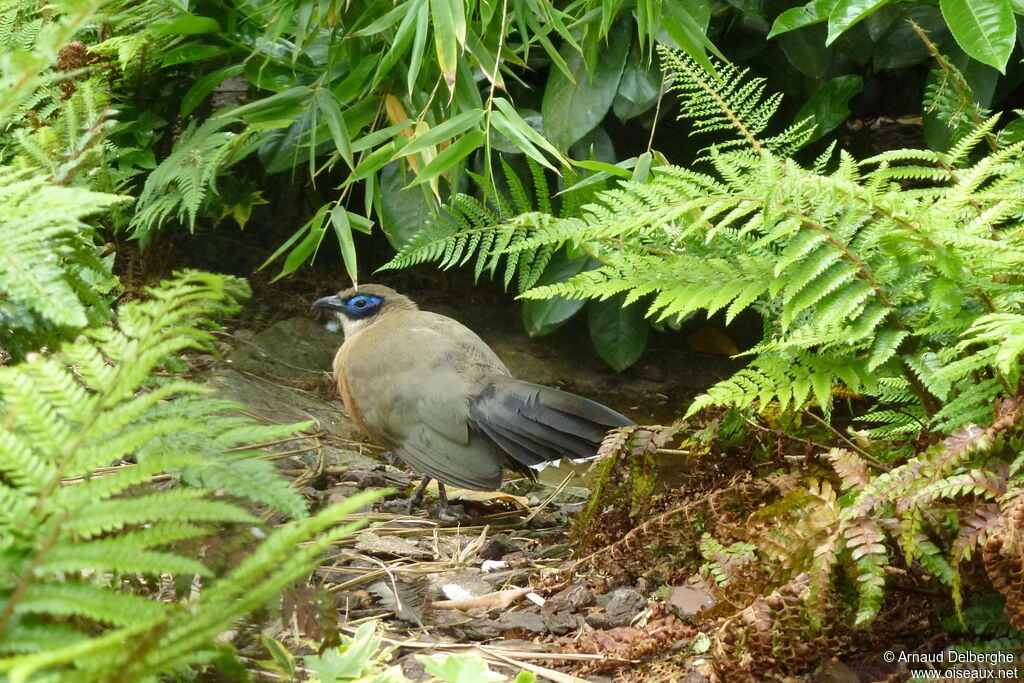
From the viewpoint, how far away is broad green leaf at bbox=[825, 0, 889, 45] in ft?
11.6

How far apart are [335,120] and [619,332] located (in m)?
2.06

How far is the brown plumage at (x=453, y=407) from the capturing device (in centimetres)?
360

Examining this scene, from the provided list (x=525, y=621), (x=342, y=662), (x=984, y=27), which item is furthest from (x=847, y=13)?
(x=342, y=662)

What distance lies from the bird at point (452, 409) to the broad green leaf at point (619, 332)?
1153 millimetres

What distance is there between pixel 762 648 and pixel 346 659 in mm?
871

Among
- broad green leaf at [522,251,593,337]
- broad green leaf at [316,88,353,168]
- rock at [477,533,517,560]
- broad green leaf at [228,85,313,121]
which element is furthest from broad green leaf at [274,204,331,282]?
rock at [477,533,517,560]

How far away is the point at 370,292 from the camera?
16.2ft

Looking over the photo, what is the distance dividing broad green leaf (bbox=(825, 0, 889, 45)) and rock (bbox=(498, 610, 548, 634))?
2295mm

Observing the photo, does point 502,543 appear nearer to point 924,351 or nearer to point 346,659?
point 346,659

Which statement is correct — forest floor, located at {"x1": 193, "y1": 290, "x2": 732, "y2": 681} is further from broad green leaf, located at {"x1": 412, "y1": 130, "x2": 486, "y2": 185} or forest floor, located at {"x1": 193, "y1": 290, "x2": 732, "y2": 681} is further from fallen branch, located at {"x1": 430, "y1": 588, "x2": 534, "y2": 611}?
broad green leaf, located at {"x1": 412, "y1": 130, "x2": 486, "y2": 185}

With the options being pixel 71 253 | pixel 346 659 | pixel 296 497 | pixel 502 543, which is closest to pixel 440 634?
pixel 346 659

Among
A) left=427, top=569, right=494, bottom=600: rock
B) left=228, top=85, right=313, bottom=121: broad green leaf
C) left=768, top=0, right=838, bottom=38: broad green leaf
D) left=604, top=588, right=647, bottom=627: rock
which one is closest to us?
left=604, top=588, right=647, bottom=627: rock

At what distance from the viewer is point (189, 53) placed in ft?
15.2

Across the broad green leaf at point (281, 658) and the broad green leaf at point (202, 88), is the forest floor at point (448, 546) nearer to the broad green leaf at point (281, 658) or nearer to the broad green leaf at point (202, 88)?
the broad green leaf at point (281, 658)
